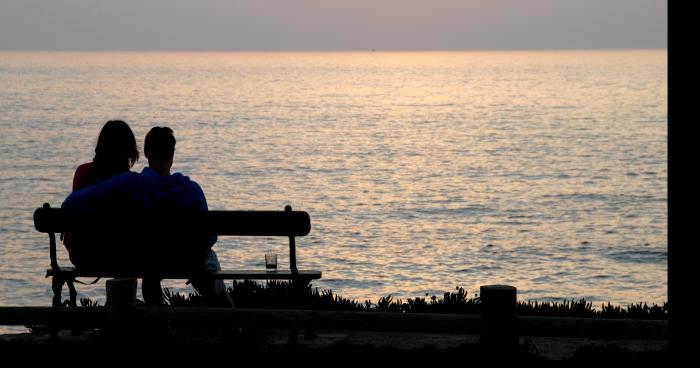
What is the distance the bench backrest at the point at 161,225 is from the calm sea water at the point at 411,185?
1195cm

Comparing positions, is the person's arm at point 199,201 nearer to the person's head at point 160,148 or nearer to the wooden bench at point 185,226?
the wooden bench at point 185,226

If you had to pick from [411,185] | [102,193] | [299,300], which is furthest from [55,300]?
[411,185]

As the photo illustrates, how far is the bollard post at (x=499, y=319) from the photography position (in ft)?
22.0

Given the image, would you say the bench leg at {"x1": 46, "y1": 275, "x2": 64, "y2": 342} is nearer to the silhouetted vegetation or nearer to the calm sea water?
the silhouetted vegetation

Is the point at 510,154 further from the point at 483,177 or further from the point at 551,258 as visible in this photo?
the point at 551,258

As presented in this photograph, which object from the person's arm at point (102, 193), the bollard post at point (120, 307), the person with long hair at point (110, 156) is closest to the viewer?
the bollard post at point (120, 307)

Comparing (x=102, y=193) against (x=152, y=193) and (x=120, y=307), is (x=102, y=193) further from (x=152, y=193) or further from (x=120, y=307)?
(x=120, y=307)

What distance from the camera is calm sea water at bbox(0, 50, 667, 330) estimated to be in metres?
24.5

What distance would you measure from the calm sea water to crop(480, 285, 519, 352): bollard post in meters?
13.9

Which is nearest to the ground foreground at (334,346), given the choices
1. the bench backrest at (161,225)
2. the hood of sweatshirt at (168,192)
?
the bench backrest at (161,225)

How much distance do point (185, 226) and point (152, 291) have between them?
0.67 meters

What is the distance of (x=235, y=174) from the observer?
47188mm

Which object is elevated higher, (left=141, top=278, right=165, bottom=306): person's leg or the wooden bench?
the wooden bench

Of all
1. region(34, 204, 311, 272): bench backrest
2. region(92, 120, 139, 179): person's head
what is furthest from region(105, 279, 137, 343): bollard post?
region(92, 120, 139, 179): person's head
